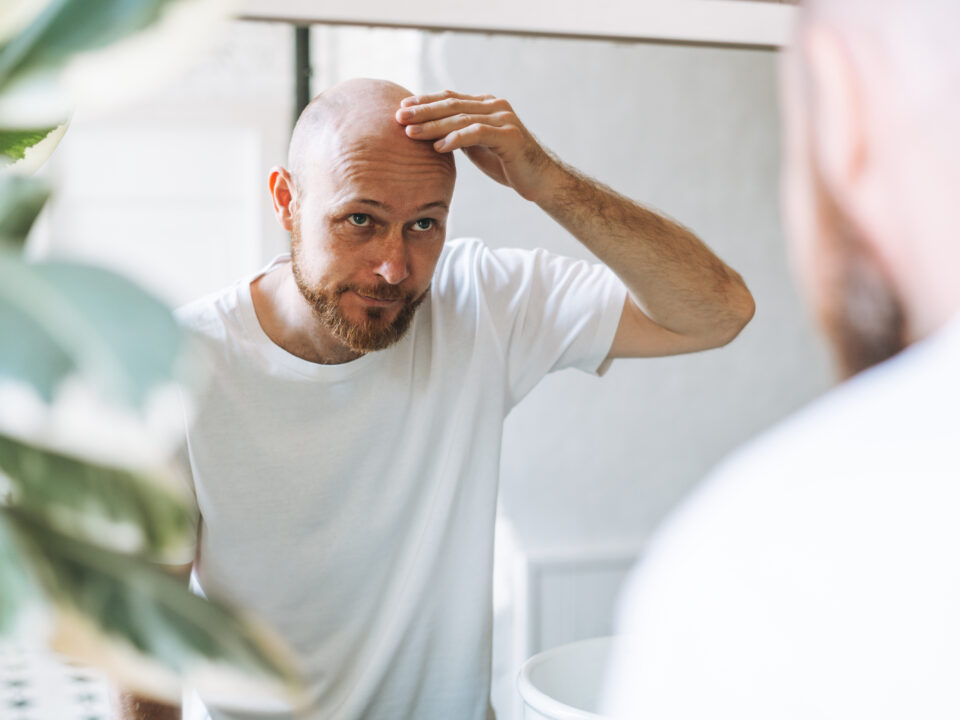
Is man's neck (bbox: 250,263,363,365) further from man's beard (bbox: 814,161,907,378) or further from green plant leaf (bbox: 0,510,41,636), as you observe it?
green plant leaf (bbox: 0,510,41,636)

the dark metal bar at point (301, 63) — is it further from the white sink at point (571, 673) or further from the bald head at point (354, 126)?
the white sink at point (571, 673)

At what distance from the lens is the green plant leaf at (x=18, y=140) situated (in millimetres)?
→ 284

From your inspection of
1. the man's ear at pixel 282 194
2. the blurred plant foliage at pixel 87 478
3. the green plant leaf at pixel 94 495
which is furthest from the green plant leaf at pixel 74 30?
the man's ear at pixel 282 194

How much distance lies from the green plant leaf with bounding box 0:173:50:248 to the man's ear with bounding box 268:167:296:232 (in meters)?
0.88

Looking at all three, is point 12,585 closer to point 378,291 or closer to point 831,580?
point 831,580

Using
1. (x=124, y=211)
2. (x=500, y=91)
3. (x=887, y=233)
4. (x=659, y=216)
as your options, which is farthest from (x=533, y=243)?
(x=887, y=233)

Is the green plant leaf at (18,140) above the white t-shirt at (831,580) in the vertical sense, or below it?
above

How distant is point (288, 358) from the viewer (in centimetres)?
107

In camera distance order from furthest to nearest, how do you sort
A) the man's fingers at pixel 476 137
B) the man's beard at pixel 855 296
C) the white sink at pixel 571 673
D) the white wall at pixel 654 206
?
the white wall at pixel 654 206 < the white sink at pixel 571 673 < the man's fingers at pixel 476 137 < the man's beard at pixel 855 296

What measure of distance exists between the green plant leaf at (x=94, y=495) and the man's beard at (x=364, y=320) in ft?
2.61

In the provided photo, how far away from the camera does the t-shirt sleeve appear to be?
116 cm

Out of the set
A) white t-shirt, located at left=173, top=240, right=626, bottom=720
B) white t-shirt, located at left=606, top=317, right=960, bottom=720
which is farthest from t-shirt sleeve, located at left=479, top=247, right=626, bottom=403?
white t-shirt, located at left=606, top=317, right=960, bottom=720

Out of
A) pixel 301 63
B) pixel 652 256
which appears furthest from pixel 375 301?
pixel 301 63

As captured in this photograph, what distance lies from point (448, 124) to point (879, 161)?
0.66m
